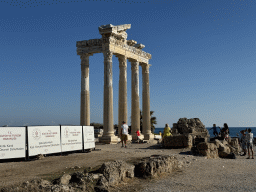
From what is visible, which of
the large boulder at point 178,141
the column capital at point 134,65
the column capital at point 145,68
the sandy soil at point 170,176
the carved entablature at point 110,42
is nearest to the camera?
the sandy soil at point 170,176

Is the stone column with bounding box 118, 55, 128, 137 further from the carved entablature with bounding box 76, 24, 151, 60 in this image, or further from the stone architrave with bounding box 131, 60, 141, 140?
the stone architrave with bounding box 131, 60, 141, 140

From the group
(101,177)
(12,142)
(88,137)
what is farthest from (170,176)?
(88,137)

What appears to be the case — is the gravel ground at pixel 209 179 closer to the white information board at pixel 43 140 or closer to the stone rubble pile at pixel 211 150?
the stone rubble pile at pixel 211 150

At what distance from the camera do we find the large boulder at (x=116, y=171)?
877cm

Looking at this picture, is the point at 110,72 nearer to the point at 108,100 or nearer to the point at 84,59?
the point at 108,100

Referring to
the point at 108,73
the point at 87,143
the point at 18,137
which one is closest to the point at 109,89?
the point at 108,73

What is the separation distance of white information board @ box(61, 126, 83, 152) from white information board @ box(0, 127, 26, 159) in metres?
2.30

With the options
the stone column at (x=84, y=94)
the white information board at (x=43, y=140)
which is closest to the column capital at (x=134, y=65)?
the stone column at (x=84, y=94)

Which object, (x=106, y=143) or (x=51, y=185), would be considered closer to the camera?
(x=51, y=185)

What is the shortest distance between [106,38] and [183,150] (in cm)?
1236

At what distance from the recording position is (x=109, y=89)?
80.3 ft

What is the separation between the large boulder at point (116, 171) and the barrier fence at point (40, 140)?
484 cm

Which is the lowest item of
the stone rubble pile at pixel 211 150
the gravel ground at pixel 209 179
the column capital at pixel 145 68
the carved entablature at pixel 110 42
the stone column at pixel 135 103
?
the gravel ground at pixel 209 179

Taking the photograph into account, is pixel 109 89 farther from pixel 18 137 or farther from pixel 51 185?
pixel 51 185
